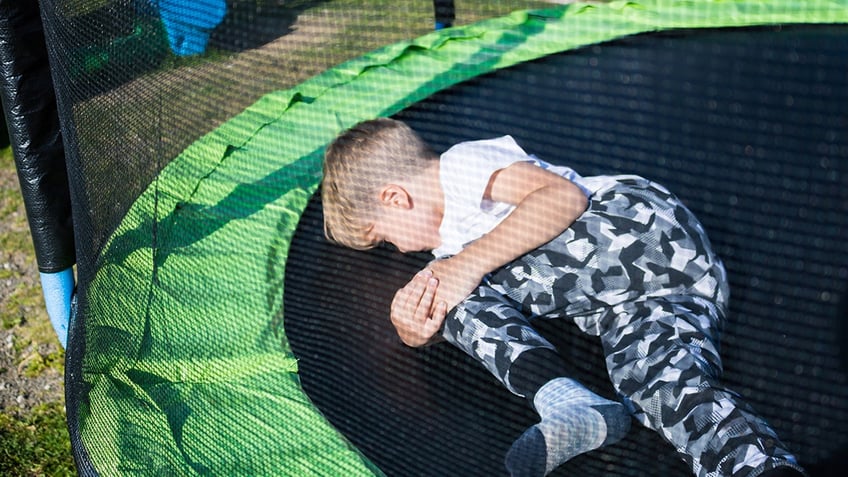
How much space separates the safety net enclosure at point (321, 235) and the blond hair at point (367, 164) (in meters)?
0.14

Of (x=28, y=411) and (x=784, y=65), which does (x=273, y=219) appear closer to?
(x=28, y=411)

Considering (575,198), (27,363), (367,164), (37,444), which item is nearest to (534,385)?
(575,198)

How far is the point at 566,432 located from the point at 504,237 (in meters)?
0.28

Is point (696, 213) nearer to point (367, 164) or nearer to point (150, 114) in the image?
point (367, 164)

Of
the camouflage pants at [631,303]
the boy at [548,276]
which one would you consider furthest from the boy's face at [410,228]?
the camouflage pants at [631,303]

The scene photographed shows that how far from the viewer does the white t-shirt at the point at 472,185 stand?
1078mm

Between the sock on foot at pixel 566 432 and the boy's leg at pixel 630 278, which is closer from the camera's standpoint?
the sock on foot at pixel 566 432

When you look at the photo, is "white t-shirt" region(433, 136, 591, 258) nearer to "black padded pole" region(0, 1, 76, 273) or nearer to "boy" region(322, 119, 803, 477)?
"boy" region(322, 119, 803, 477)

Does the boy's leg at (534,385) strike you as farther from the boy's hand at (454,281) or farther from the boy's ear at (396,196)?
the boy's ear at (396,196)

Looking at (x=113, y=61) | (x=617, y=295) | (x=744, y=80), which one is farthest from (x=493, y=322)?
(x=744, y=80)

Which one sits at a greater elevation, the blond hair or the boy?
the blond hair

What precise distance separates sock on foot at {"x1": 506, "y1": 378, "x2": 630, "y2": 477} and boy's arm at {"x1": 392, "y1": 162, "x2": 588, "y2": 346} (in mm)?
210

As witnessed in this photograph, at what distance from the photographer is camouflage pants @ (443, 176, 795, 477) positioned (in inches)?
37.4

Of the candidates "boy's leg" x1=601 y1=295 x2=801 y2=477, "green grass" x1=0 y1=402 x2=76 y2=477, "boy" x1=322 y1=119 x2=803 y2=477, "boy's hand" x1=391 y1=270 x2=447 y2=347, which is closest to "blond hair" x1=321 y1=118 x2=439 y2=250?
"boy" x1=322 y1=119 x2=803 y2=477
